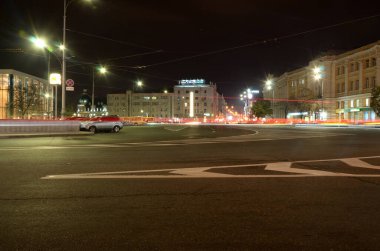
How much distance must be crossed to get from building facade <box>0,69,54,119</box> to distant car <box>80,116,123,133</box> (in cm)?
2930

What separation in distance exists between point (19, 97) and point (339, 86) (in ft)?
204

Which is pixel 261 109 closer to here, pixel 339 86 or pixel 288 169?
pixel 339 86

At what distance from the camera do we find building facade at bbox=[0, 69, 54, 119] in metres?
69.5

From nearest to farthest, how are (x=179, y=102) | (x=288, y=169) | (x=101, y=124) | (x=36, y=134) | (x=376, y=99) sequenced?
(x=288, y=169)
(x=36, y=134)
(x=101, y=124)
(x=376, y=99)
(x=179, y=102)

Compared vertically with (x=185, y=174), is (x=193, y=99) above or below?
above

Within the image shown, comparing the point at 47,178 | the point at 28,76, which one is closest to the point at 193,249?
the point at 47,178

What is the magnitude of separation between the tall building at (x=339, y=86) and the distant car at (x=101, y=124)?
142 feet

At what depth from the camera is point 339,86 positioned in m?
85.4

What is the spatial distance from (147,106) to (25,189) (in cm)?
16345

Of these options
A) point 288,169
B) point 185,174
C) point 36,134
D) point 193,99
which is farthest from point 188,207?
point 193,99

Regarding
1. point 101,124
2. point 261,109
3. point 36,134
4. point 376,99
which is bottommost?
point 36,134

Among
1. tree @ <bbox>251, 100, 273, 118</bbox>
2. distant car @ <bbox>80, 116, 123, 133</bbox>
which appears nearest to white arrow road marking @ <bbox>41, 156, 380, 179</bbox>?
distant car @ <bbox>80, 116, 123, 133</bbox>

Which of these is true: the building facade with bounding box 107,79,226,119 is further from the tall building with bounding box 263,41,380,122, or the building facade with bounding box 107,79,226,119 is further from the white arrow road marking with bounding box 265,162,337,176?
the white arrow road marking with bounding box 265,162,337,176

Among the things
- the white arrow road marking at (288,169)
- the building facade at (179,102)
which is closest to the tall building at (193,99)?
the building facade at (179,102)
